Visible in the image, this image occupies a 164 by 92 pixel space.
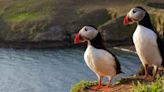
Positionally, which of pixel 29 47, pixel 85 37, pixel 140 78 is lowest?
pixel 29 47

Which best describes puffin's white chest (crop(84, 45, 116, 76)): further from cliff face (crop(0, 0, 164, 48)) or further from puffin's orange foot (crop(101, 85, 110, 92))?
cliff face (crop(0, 0, 164, 48))

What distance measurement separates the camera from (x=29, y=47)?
64.0 metres

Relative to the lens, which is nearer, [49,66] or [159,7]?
[49,66]

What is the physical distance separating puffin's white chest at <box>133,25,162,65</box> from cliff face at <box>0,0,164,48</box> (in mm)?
44338

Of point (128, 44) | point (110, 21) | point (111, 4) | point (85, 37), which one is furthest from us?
point (111, 4)

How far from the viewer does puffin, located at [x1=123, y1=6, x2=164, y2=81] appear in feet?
46.0

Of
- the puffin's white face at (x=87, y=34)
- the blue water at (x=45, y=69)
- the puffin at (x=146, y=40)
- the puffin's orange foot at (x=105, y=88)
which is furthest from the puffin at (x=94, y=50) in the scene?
the blue water at (x=45, y=69)

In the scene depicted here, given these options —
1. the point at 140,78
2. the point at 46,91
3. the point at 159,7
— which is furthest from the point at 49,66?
the point at 140,78

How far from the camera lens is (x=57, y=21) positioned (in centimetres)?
6919

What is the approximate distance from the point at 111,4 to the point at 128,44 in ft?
46.6

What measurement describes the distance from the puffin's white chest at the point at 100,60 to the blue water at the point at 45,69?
22612 mm

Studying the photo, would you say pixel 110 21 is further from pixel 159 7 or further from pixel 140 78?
pixel 140 78

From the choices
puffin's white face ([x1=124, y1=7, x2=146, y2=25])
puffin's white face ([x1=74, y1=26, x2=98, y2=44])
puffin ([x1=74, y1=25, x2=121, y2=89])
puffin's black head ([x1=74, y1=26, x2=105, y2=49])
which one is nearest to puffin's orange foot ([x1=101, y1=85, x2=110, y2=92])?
puffin ([x1=74, y1=25, x2=121, y2=89])

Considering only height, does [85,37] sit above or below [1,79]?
above
